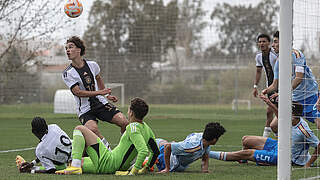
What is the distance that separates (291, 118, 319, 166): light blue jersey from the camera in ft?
25.3

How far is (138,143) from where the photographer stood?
6625mm

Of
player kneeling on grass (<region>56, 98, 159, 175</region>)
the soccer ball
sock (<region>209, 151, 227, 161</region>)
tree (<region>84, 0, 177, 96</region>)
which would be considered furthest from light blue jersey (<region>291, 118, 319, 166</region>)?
tree (<region>84, 0, 177, 96</region>)

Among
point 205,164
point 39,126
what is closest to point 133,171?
point 205,164

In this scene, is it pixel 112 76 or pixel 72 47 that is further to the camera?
pixel 112 76

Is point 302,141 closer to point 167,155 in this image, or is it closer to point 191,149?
point 191,149

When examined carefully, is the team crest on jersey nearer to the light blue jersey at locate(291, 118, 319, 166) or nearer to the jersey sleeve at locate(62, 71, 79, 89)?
the jersey sleeve at locate(62, 71, 79, 89)

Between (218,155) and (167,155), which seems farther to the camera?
(218,155)

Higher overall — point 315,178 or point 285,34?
point 285,34

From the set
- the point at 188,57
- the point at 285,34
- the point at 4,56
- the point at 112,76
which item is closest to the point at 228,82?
the point at 188,57

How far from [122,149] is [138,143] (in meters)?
0.31

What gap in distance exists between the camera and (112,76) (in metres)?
25.4

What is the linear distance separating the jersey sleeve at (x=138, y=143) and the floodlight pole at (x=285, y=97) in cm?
170

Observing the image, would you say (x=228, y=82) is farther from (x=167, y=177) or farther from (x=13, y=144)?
(x=167, y=177)

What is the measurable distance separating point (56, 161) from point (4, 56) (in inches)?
616
